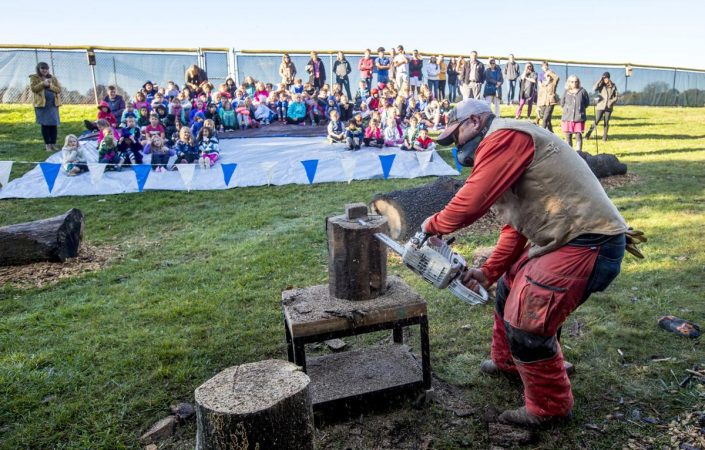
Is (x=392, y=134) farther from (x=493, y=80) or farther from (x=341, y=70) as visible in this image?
(x=493, y=80)

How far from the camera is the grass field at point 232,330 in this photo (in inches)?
123

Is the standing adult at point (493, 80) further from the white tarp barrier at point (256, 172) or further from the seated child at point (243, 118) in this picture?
the seated child at point (243, 118)

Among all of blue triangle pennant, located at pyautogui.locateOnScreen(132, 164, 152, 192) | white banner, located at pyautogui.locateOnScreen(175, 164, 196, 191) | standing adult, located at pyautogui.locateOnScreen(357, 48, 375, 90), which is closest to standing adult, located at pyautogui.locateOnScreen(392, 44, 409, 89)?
standing adult, located at pyautogui.locateOnScreen(357, 48, 375, 90)

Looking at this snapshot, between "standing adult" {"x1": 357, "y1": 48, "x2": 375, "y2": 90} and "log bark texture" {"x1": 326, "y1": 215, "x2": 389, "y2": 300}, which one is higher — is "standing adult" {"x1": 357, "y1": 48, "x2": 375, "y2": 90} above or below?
above

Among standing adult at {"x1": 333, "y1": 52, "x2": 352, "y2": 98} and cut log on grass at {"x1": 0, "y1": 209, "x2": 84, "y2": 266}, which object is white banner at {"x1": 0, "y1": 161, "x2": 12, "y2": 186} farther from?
standing adult at {"x1": 333, "y1": 52, "x2": 352, "y2": 98}

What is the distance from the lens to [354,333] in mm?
3037

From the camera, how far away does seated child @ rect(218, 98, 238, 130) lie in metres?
14.0

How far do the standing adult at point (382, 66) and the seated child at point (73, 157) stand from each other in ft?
30.9

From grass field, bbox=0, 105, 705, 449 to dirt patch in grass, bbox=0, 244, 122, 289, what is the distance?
0.16 m

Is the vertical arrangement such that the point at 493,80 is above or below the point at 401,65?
below

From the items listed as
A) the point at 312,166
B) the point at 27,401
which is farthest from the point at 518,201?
the point at 312,166

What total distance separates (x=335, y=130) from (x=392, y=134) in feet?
4.87

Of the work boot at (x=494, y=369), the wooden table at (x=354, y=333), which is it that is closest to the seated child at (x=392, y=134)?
the wooden table at (x=354, y=333)

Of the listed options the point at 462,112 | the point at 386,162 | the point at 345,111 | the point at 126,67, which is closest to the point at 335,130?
the point at 345,111
